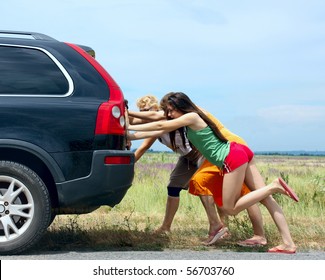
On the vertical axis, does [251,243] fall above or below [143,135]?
below

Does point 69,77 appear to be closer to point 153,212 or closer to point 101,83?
point 101,83

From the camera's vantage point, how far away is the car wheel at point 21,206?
5512mm

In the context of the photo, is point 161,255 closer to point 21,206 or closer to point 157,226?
point 21,206

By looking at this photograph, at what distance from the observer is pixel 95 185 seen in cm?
561

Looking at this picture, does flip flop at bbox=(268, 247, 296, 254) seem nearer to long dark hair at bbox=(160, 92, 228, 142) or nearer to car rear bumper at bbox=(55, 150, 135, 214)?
long dark hair at bbox=(160, 92, 228, 142)

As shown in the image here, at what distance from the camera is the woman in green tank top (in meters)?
5.99

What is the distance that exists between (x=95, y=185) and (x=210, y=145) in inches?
48.4

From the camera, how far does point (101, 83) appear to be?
18.9ft

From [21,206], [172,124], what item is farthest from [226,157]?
[21,206]

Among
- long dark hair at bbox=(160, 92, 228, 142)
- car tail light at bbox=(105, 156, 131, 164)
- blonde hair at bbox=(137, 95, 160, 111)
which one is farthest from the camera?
blonde hair at bbox=(137, 95, 160, 111)

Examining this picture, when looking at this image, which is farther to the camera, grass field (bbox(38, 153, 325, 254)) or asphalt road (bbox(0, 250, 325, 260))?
grass field (bbox(38, 153, 325, 254))

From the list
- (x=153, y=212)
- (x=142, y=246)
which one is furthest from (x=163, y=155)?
(x=142, y=246)

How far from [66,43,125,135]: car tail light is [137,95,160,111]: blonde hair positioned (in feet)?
3.26

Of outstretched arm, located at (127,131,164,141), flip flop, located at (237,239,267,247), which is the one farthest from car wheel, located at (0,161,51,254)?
flip flop, located at (237,239,267,247)
